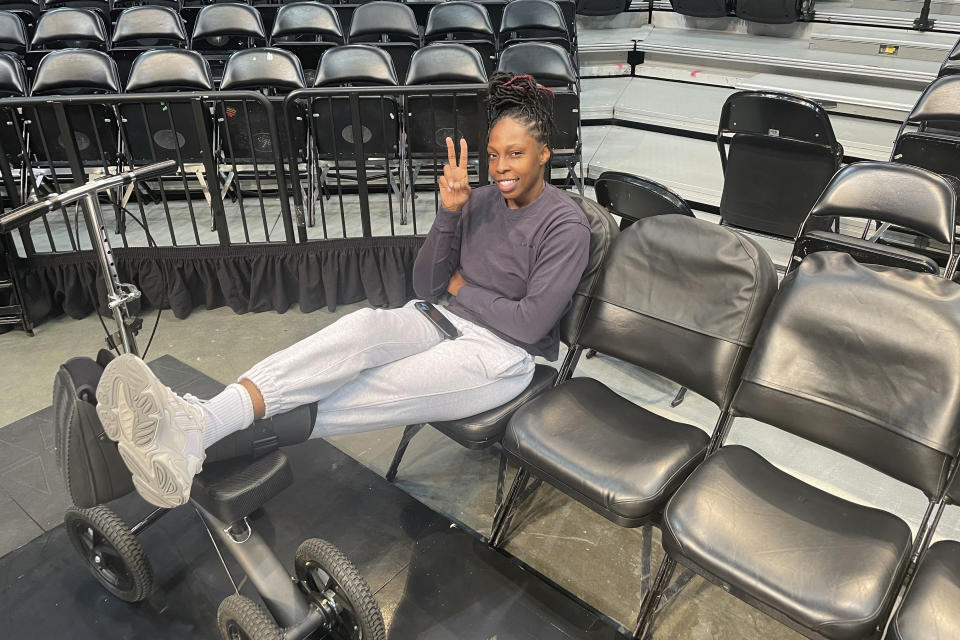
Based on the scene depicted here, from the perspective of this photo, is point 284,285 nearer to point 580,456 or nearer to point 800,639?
point 580,456

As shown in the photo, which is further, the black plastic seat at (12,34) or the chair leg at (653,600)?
the black plastic seat at (12,34)

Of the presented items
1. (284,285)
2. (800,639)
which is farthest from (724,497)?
(284,285)

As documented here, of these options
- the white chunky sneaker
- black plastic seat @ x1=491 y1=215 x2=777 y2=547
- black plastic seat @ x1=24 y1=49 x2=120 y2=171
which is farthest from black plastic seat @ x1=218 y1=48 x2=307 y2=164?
the white chunky sneaker

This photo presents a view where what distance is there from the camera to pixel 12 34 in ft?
16.9

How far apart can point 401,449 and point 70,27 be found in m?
4.89

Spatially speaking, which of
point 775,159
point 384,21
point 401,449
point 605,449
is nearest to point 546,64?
point 384,21

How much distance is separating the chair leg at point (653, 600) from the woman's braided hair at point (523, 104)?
48.2 inches

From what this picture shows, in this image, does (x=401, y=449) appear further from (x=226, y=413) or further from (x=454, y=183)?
(x=454, y=183)

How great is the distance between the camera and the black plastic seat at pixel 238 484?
5.35 ft

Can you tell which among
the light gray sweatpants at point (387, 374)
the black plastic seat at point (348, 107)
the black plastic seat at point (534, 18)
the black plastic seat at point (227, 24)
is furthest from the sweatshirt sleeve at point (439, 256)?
the black plastic seat at point (227, 24)

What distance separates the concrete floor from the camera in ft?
6.31

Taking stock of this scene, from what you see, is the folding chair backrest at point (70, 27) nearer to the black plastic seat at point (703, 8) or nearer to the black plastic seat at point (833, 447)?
the black plastic seat at point (703, 8)

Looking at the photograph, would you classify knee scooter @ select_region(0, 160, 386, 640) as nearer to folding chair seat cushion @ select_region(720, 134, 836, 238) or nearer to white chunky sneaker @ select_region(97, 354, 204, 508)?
white chunky sneaker @ select_region(97, 354, 204, 508)

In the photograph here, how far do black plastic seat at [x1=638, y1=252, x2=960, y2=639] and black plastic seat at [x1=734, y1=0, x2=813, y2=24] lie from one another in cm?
536
